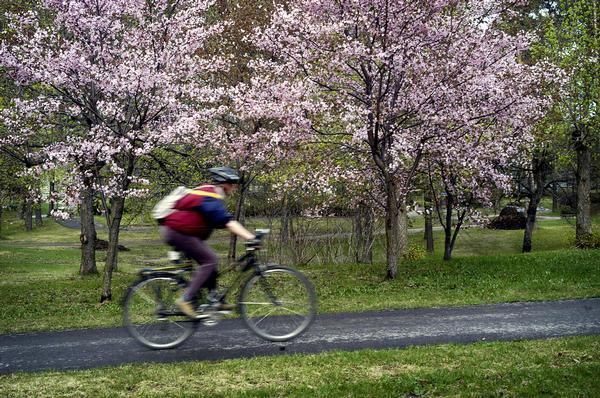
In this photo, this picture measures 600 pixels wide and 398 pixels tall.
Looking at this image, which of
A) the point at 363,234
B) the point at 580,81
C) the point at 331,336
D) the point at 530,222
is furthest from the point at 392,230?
the point at 530,222

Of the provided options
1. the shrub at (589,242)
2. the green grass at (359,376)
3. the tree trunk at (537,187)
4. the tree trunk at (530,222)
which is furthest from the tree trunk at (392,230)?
the tree trunk at (530,222)

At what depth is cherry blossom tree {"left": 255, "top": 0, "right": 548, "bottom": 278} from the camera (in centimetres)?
1480

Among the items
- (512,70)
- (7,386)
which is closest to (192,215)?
(7,386)

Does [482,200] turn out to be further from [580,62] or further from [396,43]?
[396,43]

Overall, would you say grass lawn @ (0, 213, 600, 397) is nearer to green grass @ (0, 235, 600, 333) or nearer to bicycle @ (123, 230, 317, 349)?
green grass @ (0, 235, 600, 333)

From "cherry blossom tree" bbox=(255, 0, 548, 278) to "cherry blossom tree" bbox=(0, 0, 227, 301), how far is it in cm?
262

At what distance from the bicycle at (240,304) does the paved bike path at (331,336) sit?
25 centimetres

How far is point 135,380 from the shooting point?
6.91 meters

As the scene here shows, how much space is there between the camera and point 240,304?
26.2 feet

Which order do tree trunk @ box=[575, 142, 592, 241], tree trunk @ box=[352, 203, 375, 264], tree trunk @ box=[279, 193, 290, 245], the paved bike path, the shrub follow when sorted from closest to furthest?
1. the paved bike path
2. the shrub
3. tree trunk @ box=[279, 193, 290, 245]
4. tree trunk @ box=[352, 203, 375, 264]
5. tree trunk @ box=[575, 142, 592, 241]

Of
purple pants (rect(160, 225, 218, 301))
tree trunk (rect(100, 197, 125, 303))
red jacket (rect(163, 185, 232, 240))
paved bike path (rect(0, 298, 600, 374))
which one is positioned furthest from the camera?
tree trunk (rect(100, 197, 125, 303))

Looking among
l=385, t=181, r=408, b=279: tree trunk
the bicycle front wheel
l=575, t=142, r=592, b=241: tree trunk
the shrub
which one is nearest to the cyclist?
the bicycle front wheel

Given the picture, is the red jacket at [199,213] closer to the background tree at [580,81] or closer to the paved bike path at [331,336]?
the paved bike path at [331,336]

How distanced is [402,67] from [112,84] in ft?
23.5
